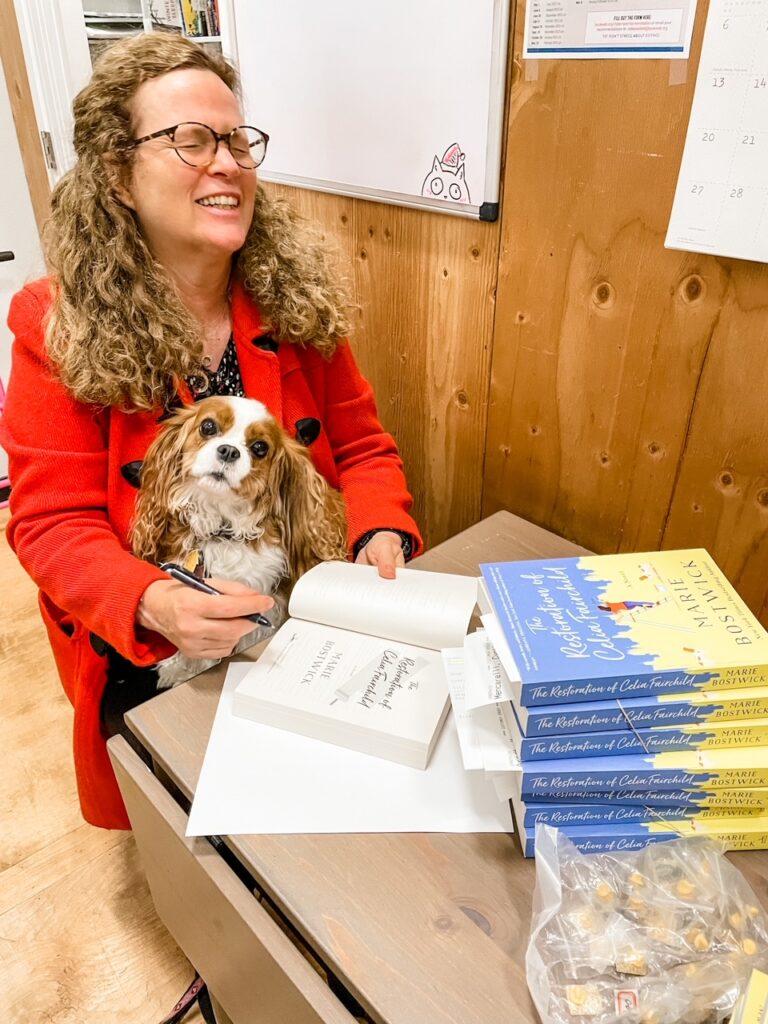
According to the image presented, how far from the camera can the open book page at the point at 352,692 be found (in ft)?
2.67

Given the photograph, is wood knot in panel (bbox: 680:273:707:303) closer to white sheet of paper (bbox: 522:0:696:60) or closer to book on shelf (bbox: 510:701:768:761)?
white sheet of paper (bbox: 522:0:696:60)

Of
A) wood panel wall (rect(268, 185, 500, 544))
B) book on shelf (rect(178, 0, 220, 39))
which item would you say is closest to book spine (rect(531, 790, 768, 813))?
wood panel wall (rect(268, 185, 500, 544))

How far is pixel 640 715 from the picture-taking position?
25.5 inches

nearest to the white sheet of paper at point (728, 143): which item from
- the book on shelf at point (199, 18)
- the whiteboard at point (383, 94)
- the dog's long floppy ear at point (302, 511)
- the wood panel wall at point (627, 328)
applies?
the wood panel wall at point (627, 328)

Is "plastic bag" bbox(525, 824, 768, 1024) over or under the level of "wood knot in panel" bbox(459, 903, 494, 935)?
over

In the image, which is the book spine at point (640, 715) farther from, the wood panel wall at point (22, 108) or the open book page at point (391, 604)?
the wood panel wall at point (22, 108)

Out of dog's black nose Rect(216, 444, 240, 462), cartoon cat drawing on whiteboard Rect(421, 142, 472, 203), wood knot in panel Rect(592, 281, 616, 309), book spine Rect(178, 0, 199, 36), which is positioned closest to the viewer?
dog's black nose Rect(216, 444, 240, 462)

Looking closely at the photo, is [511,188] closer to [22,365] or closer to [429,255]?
[429,255]

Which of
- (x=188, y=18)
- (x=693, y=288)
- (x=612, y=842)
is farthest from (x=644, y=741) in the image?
(x=188, y=18)

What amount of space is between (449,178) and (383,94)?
22cm

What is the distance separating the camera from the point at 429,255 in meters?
1.39

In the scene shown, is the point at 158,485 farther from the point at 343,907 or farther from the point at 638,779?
the point at 638,779

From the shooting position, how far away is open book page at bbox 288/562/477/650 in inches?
37.2

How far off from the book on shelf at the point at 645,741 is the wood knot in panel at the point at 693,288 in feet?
1.99
